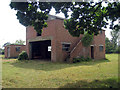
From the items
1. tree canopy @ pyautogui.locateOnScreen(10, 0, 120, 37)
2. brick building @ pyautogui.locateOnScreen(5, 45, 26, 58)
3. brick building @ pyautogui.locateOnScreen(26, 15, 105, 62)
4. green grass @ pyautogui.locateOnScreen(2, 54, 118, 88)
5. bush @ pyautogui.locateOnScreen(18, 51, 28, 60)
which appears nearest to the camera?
green grass @ pyautogui.locateOnScreen(2, 54, 118, 88)

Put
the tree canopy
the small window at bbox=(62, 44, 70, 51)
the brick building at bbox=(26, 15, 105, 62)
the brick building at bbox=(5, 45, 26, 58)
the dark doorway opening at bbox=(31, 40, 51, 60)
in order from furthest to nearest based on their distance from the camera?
the brick building at bbox=(5, 45, 26, 58)
the dark doorway opening at bbox=(31, 40, 51, 60)
the small window at bbox=(62, 44, 70, 51)
the brick building at bbox=(26, 15, 105, 62)
the tree canopy

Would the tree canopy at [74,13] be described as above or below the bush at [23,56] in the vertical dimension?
above

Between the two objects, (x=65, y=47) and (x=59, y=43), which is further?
(x=65, y=47)

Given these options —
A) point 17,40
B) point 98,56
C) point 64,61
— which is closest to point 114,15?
point 64,61

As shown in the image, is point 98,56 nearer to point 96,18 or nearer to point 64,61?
point 64,61

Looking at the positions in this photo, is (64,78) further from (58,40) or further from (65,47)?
(65,47)

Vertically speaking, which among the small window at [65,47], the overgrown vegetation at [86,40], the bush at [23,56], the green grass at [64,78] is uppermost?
the overgrown vegetation at [86,40]

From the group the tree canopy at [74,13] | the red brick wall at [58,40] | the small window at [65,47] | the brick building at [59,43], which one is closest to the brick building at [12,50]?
the brick building at [59,43]

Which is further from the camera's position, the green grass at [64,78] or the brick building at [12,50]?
the brick building at [12,50]

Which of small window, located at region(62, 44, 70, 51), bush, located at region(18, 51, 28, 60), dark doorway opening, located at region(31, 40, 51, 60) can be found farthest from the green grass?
dark doorway opening, located at region(31, 40, 51, 60)

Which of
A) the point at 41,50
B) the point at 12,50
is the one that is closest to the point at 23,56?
the point at 41,50

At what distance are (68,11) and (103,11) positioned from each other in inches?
101

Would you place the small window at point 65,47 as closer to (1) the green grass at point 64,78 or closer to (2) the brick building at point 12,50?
(1) the green grass at point 64,78

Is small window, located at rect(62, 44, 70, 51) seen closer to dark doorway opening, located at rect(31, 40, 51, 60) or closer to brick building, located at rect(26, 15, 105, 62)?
brick building, located at rect(26, 15, 105, 62)
